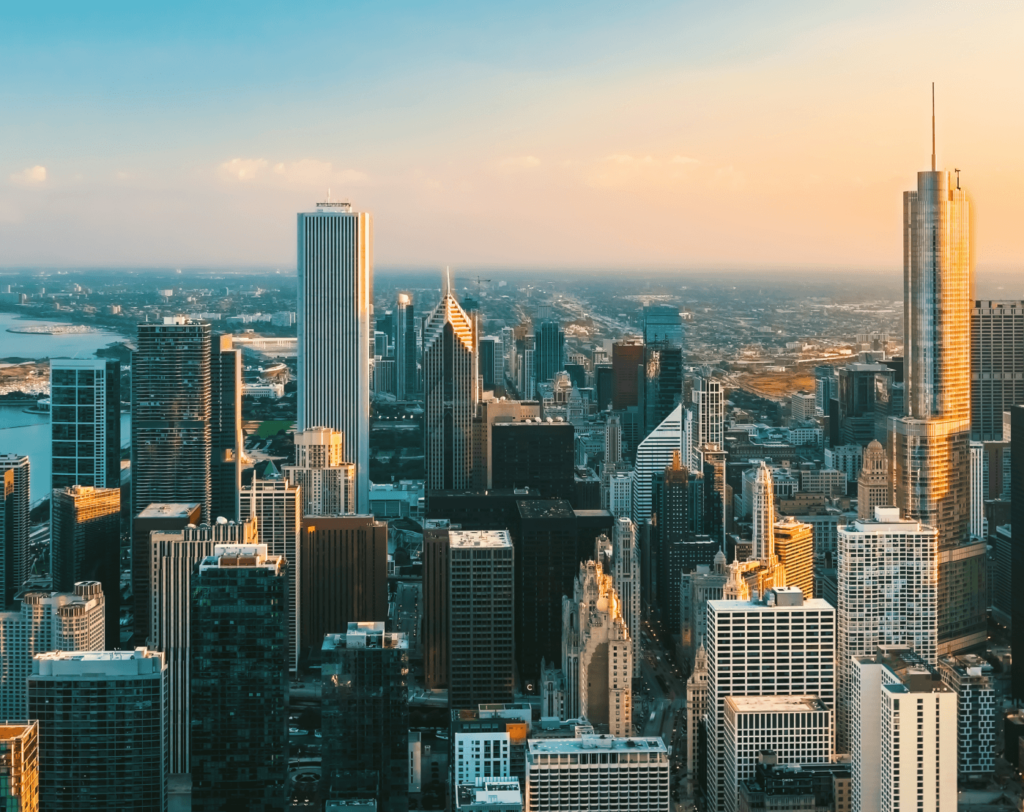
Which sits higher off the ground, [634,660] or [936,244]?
[936,244]

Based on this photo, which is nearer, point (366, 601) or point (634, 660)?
point (634, 660)

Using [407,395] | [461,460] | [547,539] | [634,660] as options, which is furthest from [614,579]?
[407,395]

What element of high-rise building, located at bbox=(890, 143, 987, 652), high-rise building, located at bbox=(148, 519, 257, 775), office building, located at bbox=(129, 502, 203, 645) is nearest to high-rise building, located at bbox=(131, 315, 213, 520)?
office building, located at bbox=(129, 502, 203, 645)

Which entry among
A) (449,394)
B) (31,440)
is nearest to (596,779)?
(31,440)

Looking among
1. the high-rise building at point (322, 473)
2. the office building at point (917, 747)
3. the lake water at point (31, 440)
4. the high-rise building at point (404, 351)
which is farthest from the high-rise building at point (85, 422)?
the office building at point (917, 747)

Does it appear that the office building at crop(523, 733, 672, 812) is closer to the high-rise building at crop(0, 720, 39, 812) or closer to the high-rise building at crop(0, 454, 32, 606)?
the high-rise building at crop(0, 720, 39, 812)

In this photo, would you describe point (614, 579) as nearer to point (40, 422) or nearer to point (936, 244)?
point (936, 244)

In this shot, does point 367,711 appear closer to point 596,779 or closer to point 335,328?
point 596,779
